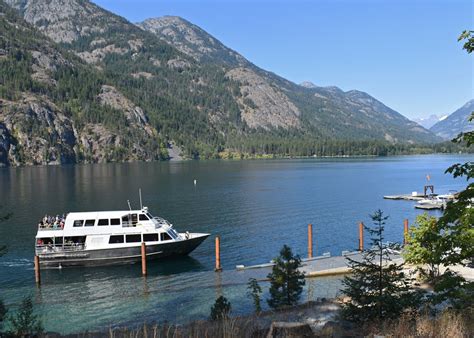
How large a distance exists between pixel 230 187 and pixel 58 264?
79395 millimetres

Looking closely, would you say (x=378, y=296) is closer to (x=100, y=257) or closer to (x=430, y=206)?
(x=100, y=257)

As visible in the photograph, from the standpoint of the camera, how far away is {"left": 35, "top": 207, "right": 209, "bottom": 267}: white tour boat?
44.4m

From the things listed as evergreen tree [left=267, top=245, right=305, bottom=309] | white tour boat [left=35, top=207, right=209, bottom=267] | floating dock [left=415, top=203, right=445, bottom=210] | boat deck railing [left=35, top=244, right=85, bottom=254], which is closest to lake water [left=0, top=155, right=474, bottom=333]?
white tour boat [left=35, top=207, right=209, bottom=267]

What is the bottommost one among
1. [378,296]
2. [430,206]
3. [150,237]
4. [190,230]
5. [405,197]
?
[190,230]

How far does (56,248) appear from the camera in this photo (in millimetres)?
44531

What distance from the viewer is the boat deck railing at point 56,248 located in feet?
145

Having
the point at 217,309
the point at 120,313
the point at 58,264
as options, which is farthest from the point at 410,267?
the point at 58,264

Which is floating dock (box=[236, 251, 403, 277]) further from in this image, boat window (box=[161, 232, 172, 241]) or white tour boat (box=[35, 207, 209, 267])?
white tour boat (box=[35, 207, 209, 267])

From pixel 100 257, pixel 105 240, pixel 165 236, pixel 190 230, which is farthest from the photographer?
pixel 190 230

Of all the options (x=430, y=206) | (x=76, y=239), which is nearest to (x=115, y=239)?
(x=76, y=239)

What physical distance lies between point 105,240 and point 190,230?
19619 millimetres

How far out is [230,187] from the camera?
4801 inches

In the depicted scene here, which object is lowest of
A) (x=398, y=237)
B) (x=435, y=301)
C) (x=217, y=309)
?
(x=398, y=237)

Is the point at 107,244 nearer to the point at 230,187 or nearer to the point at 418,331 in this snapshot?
the point at 418,331
